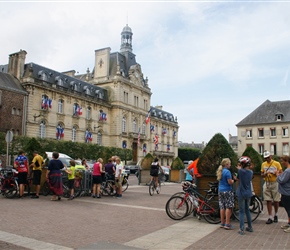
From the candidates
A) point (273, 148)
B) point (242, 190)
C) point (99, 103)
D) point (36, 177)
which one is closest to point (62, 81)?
point (99, 103)

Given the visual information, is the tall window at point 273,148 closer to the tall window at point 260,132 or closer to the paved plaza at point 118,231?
the tall window at point 260,132

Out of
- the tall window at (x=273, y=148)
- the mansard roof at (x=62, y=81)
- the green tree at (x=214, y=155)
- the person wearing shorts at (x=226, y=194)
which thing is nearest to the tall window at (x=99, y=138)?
the mansard roof at (x=62, y=81)

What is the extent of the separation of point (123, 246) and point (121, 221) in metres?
2.49

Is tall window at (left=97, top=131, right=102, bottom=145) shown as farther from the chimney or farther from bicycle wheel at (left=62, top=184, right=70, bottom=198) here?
bicycle wheel at (left=62, top=184, right=70, bottom=198)

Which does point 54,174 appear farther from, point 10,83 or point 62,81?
point 62,81

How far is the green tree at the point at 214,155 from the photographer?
9.56 metres

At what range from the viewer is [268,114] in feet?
185

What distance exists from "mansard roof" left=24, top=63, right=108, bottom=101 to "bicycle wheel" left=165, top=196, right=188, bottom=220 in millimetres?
39079

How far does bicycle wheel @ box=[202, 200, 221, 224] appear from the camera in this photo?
336 inches

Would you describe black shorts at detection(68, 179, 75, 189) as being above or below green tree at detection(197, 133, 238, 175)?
below

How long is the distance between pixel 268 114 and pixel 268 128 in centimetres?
281

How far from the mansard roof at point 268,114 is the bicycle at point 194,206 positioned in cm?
5055

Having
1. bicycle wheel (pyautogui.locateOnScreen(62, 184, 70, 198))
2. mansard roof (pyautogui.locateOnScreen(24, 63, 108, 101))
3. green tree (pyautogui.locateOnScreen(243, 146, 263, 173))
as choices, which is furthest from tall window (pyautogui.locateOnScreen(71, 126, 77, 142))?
green tree (pyautogui.locateOnScreen(243, 146, 263, 173))

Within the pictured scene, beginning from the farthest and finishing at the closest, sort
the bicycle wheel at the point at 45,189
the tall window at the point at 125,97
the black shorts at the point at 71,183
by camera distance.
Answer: the tall window at the point at 125,97
the bicycle wheel at the point at 45,189
the black shorts at the point at 71,183
